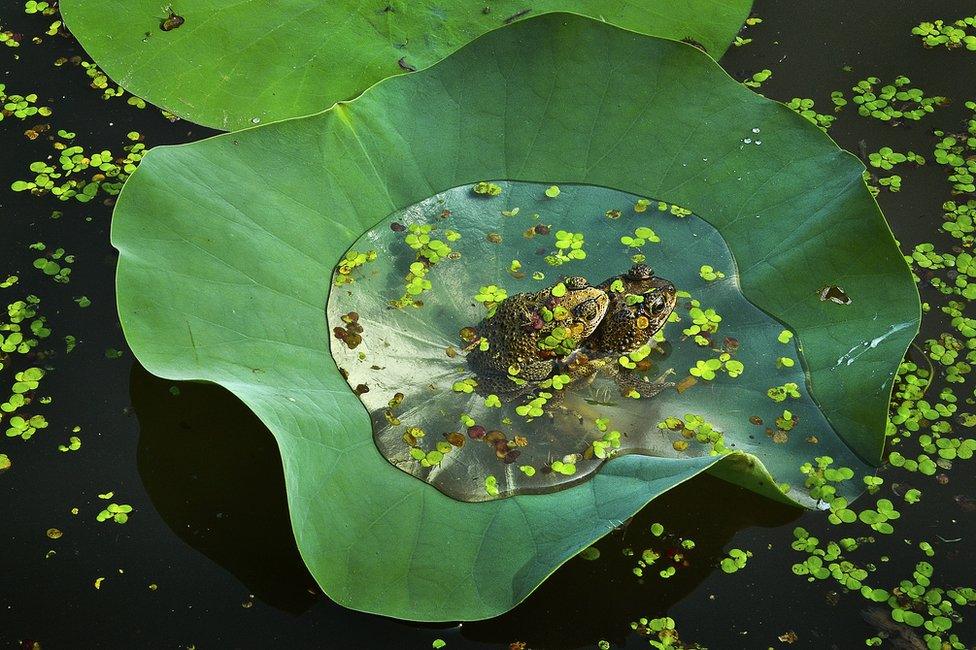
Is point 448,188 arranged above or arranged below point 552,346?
above

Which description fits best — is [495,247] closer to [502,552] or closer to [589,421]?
[589,421]

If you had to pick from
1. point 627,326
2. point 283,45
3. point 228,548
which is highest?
point 283,45

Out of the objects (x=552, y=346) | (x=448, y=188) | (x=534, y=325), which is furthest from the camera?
(x=448, y=188)

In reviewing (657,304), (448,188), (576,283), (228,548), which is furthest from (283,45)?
(228,548)

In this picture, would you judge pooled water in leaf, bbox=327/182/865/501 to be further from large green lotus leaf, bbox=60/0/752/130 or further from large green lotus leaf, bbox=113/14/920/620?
large green lotus leaf, bbox=60/0/752/130

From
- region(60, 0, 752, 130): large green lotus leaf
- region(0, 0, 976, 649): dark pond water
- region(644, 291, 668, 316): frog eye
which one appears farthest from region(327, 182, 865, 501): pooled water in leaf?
region(60, 0, 752, 130): large green lotus leaf

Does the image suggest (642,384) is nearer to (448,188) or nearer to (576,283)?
(576,283)

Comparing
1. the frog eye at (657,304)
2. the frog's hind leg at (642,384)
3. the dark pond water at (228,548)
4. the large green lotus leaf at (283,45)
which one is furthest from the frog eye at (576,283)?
the large green lotus leaf at (283,45)
